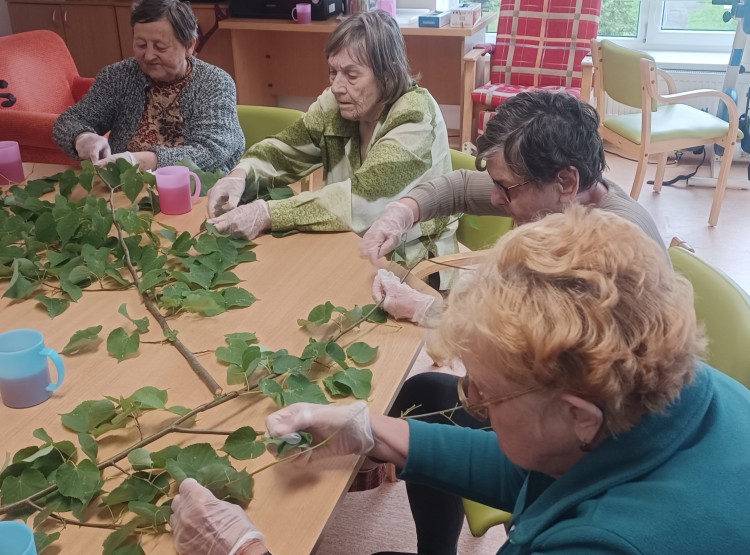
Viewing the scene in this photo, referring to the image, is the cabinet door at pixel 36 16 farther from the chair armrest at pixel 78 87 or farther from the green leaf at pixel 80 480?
the green leaf at pixel 80 480

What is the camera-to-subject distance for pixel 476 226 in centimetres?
217

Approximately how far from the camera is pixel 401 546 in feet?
6.66

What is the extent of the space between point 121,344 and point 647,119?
309 cm

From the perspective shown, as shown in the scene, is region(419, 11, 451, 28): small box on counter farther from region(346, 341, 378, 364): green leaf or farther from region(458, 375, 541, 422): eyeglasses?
region(458, 375, 541, 422): eyeglasses

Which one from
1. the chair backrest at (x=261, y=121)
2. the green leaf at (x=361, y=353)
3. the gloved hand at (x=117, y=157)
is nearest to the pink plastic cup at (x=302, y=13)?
the chair backrest at (x=261, y=121)

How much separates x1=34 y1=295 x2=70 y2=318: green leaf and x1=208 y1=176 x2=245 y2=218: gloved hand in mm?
514

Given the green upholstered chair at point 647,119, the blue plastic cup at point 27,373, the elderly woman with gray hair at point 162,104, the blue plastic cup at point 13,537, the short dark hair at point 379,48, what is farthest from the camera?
the green upholstered chair at point 647,119

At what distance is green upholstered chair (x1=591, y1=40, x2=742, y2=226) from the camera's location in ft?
12.1

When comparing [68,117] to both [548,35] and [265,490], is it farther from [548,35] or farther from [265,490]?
[548,35]

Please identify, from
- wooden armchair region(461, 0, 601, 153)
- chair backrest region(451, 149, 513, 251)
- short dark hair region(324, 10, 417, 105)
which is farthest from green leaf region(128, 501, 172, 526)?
wooden armchair region(461, 0, 601, 153)

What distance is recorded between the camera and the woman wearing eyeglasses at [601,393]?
0.81m

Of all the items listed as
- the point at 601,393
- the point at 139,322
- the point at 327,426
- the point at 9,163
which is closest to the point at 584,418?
the point at 601,393

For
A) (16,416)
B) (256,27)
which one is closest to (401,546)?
(16,416)

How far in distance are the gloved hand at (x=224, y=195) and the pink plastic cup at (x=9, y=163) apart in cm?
65
